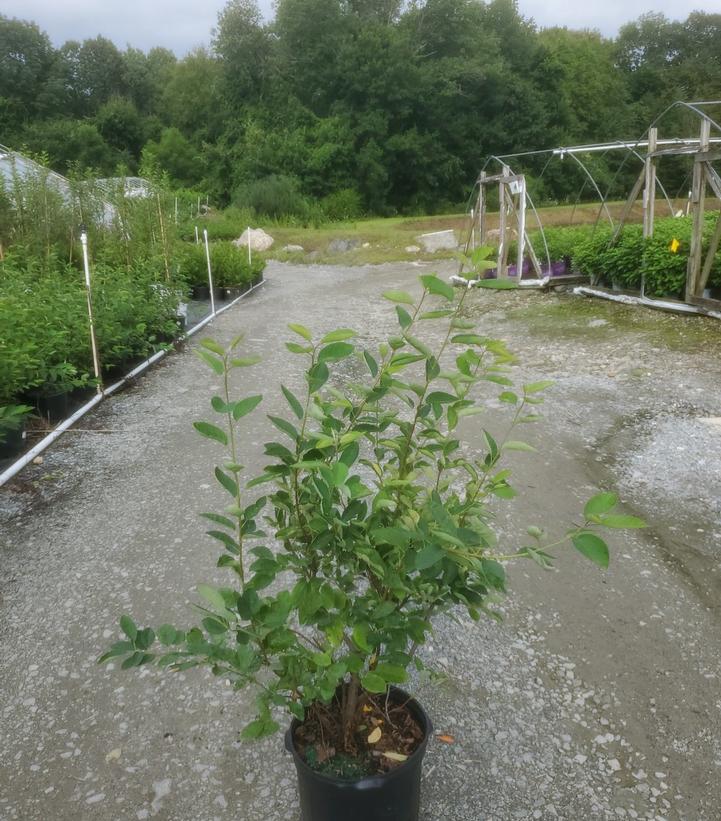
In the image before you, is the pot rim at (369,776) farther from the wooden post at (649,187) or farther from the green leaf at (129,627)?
the wooden post at (649,187)

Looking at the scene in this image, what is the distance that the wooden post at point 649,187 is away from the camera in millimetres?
9375

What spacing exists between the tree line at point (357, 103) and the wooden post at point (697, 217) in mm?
20227

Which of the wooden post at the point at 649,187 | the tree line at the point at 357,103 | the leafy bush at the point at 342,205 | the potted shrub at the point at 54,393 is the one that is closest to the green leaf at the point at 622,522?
the potted shrub at the point at 54,393

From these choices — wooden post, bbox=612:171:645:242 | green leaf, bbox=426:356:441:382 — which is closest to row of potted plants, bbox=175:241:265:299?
wooden post, bbox=612:171:645:242

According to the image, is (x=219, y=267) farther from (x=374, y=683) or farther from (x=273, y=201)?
(x=273, y=201)

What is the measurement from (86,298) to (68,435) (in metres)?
1.48

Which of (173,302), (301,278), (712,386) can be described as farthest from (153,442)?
(301,278)

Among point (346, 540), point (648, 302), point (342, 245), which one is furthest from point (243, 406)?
point (342, 245)

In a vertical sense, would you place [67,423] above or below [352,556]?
below

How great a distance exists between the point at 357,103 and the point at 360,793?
3553cm

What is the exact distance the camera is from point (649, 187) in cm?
958

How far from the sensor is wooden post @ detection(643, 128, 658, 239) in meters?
9.38

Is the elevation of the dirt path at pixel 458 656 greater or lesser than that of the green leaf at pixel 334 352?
lesser

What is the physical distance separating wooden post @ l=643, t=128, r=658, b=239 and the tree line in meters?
18.9
